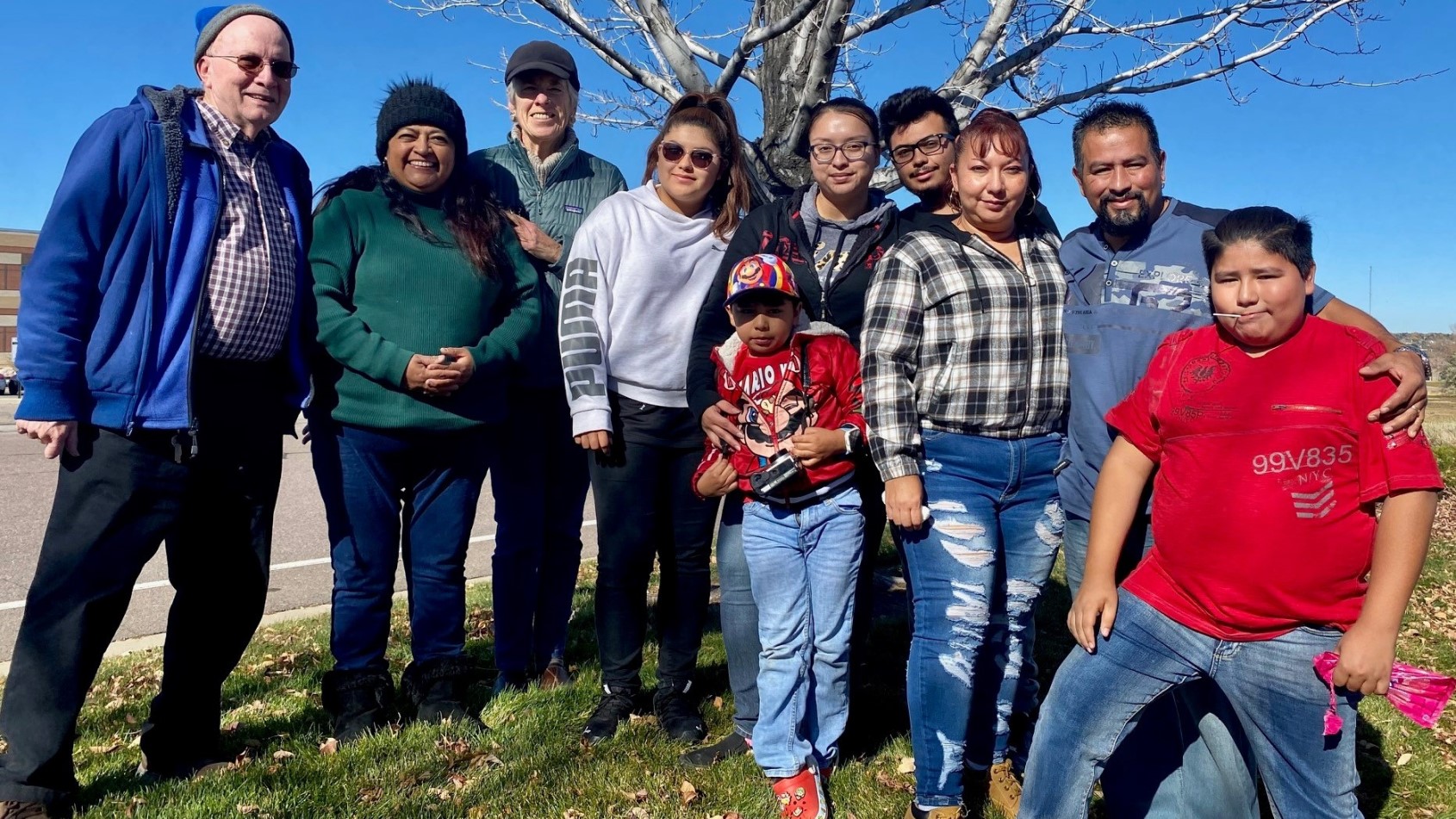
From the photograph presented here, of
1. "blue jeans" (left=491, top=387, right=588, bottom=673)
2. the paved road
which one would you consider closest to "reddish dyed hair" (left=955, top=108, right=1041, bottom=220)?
"blue jeans" (left=491, top=387, right=588, bottom=673)

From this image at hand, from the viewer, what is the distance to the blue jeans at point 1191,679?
2.26 metres

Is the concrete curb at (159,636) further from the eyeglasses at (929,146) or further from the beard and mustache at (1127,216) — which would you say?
the beard and mustache at (1127,216)

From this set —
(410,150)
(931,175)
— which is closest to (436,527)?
(410,150)

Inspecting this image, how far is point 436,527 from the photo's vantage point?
12.3 feet

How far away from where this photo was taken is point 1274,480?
2.27 meters

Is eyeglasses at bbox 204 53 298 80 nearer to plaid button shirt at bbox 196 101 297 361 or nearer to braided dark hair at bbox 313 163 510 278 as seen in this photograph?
plaid button shirt at bbox 196 101 297 361

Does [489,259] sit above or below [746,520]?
above

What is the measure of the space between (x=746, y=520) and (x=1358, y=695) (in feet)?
5.87

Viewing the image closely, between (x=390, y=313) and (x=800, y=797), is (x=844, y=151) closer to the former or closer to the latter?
(x=390, y=313)

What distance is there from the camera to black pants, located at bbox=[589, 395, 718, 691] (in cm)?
365

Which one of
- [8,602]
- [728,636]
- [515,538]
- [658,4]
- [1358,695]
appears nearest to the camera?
[1358,695]

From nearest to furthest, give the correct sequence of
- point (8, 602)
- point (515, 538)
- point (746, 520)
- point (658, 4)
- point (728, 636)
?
point (746, 520), point (728, 636), point (515, 538), point (658, 4), point (8, 602)

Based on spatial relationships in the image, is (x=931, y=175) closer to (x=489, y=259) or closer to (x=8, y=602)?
(x=489, y=259)

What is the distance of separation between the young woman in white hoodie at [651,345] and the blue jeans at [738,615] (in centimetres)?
17
